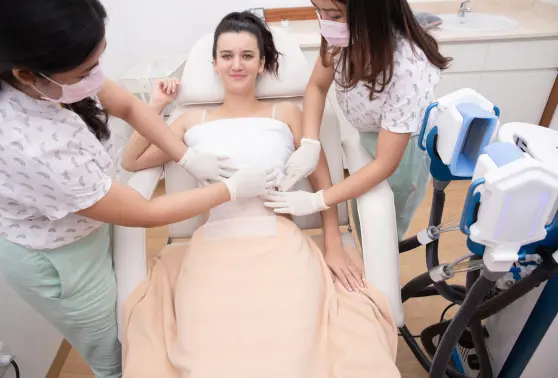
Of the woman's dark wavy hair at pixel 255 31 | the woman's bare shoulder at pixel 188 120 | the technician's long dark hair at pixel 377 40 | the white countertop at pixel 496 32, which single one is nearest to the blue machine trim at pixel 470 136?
the technician's long dark hair at pixel 377 40

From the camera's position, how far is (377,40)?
3.13 ft

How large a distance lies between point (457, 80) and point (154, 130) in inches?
72.2

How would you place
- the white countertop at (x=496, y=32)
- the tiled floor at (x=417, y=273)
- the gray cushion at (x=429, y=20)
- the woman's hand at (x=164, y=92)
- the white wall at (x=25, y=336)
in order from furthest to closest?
the gray cushion at (x=429, y=20), the white countertop at (x=496, y=32), the tiled floor at (x=417, y=273), the woman's hand at (x=164, y=92), the white wall at (x=25, y=336)

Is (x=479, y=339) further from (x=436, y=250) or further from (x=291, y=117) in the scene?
(x=291, y=117)

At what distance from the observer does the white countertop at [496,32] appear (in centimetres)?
208

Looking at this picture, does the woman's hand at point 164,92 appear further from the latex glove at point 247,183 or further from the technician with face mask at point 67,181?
the latex glove at point 247,183

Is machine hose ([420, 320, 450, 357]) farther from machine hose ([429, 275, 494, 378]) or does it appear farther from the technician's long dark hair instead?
the technician's long dark hair

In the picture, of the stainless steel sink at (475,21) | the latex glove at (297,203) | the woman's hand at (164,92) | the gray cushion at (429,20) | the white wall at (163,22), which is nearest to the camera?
the latex glove at (297,203)

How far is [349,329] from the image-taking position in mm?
998

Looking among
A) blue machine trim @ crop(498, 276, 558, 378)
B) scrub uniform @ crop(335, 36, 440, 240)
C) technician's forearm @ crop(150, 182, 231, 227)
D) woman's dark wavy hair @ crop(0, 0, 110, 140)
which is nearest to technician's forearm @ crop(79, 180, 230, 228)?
technician's forearm @ crop(150, 182, 231, 227)

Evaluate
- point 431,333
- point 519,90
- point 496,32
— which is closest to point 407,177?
point 431,333

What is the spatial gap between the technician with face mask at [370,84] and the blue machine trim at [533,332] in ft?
1.62

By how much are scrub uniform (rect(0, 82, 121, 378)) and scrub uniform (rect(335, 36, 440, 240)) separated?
2.40 ft

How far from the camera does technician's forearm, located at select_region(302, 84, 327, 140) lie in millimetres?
1338
